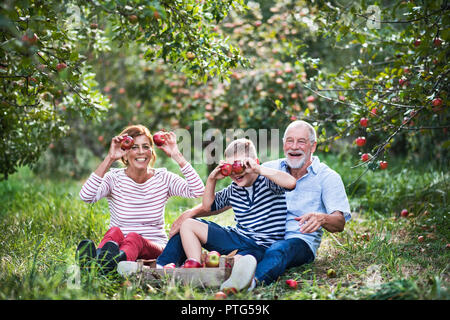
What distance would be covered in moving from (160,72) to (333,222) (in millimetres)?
5687

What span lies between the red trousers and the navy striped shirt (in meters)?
0.65

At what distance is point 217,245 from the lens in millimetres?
3332

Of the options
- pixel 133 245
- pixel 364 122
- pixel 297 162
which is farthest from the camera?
pixel 364 122

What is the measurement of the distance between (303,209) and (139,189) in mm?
1224

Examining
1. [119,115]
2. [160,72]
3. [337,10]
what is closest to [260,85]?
[160,72]

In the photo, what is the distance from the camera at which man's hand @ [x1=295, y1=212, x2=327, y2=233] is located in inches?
124

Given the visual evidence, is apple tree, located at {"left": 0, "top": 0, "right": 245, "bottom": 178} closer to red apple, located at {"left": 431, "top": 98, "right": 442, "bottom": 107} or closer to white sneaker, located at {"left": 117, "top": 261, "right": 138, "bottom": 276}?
white sneaker, located at {"left": 117, "top": 261, "right": 138, "bottom": 276}

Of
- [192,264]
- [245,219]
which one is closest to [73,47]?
[245,219]

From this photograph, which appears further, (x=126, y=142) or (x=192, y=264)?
(x=126, y=142)

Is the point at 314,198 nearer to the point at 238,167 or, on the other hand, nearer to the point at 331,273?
the point at 331,273

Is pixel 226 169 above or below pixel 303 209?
above

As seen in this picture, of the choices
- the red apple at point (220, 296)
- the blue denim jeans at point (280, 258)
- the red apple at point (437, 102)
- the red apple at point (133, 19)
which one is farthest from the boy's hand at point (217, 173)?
the red apple at point (437, 102)

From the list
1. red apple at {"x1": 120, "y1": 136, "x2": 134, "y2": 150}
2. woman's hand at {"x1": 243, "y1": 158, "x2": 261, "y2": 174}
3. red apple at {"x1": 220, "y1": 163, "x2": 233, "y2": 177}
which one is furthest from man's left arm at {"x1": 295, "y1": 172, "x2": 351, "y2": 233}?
red apple at {"x1": 120, "y1": 136, "x2": 134, "y2": 150}
